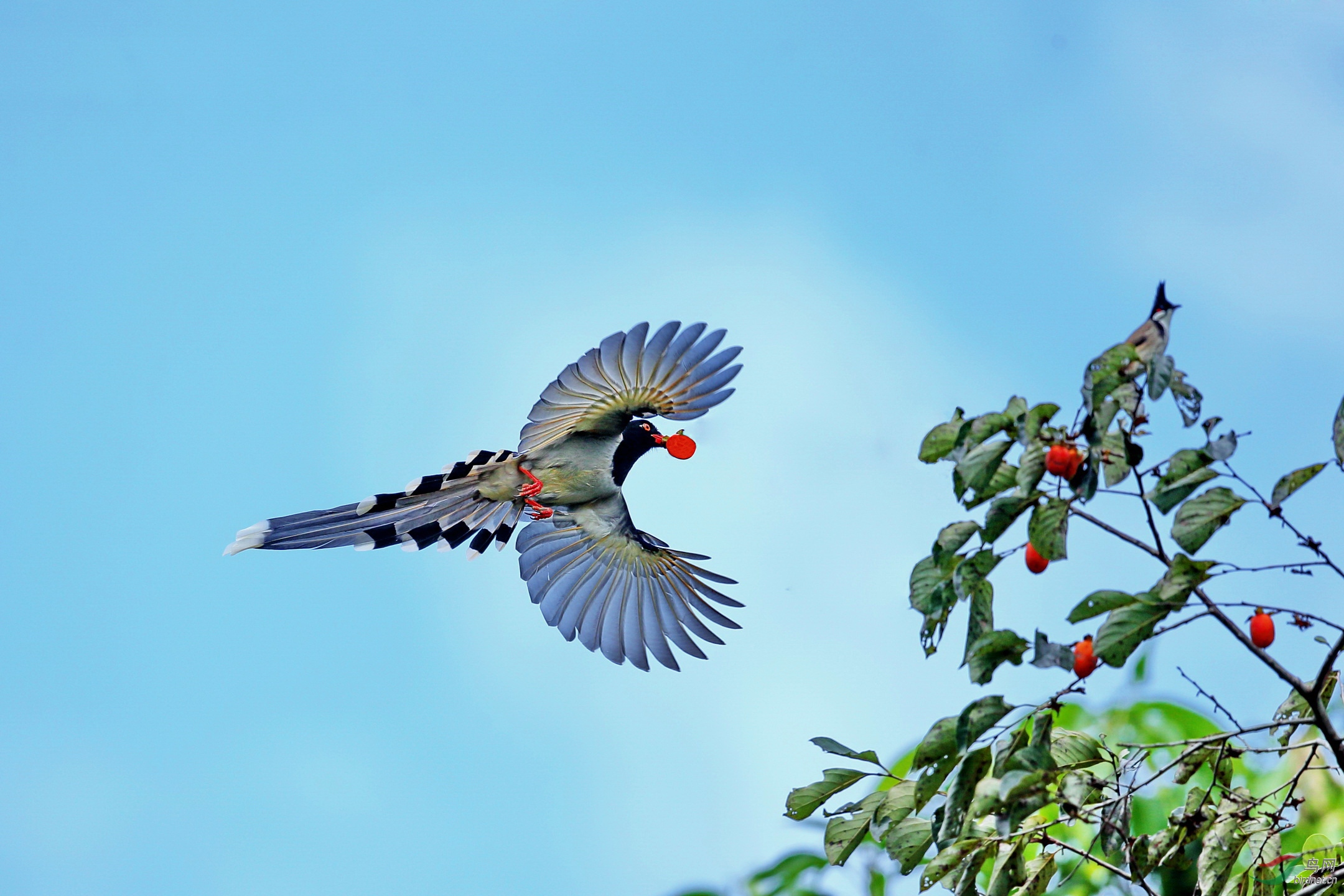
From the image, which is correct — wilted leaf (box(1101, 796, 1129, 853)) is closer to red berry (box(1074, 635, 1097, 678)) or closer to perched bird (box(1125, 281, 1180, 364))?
red berry (box(1074, 635, 1097, 678))

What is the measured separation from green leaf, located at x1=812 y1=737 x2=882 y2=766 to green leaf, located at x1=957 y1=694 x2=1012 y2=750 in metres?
0.37

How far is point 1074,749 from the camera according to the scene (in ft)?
8.15

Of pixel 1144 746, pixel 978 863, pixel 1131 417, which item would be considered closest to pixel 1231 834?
pixel 1144 746

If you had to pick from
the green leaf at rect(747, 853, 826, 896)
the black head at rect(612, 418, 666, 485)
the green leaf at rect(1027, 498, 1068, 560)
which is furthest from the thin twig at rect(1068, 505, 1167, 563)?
the black head at rect(612, 418, 666, 485)

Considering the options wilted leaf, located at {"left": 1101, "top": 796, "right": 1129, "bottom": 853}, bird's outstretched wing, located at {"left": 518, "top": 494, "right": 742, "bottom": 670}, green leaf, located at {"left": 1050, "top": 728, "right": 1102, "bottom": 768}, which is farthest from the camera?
bird's outstretched wing, located at {"left": 518, "top": 494, "right": 742, "bottom": 670}

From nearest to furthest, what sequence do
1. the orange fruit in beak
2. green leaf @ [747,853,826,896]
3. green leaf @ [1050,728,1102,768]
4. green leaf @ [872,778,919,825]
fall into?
green leaf @ [1050,728,1102,768]
green leaf @ [872,778,919,825]
green leaf @ [747,853,826,896]
the orange fruit in beak

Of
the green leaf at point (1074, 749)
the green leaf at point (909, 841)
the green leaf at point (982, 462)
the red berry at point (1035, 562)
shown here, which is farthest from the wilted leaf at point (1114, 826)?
the green leaf at point (982, 462)

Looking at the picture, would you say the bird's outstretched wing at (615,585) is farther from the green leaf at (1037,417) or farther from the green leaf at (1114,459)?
the green leaf at (1037,417)

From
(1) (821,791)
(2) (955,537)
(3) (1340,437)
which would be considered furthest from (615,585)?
(3) (1340,437)

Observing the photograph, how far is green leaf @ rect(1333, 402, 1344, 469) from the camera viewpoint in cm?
214

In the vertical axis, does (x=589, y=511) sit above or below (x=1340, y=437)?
above

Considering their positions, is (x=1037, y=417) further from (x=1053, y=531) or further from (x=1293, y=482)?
(x=1293, y=482)

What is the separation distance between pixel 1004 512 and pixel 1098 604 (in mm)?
227

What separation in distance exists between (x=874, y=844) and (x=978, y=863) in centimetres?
36
